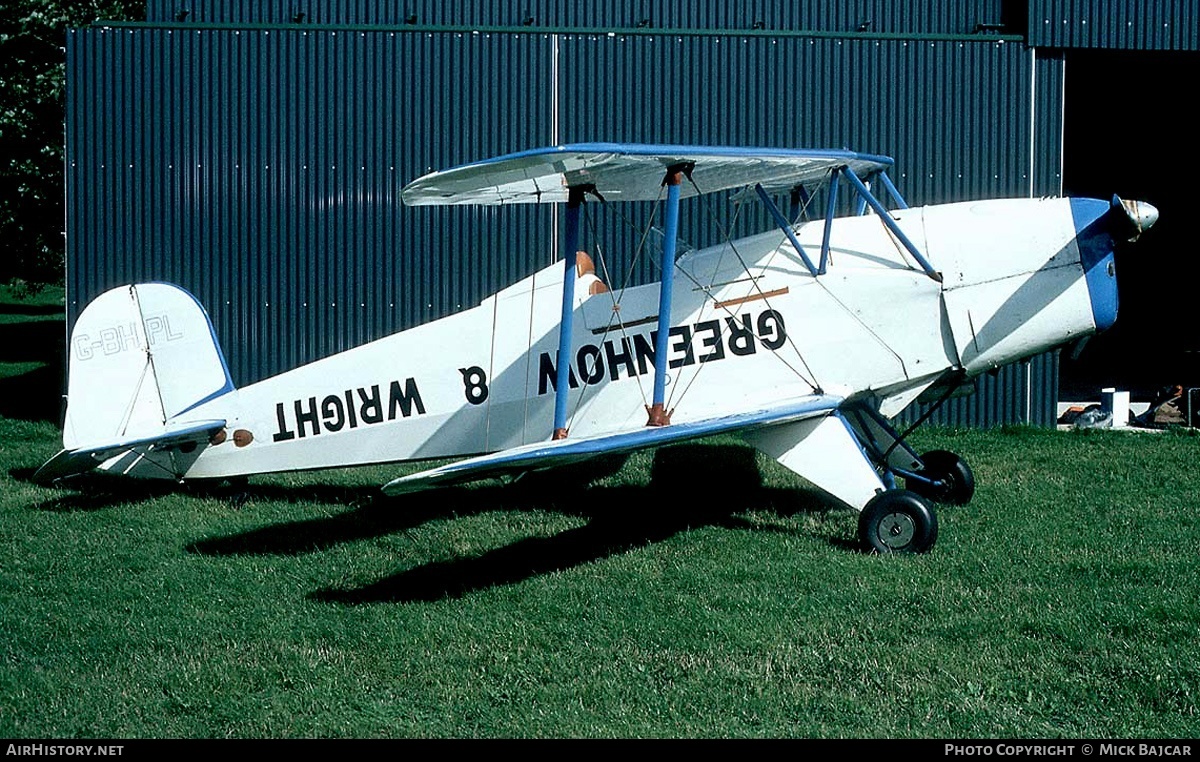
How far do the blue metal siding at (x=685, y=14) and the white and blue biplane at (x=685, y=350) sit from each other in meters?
5.35

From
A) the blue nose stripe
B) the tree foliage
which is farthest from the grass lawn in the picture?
the tree foliage

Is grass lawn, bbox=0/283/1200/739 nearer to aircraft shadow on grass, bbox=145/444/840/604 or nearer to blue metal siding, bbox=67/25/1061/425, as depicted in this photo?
aircraft shadow on grass, bbox=145/444/840/604

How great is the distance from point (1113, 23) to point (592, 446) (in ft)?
29.8

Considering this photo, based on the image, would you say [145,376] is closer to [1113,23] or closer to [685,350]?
[685,350]

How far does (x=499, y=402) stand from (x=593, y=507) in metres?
1.23

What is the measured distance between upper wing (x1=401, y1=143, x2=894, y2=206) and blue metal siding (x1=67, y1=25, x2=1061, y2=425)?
449 cm

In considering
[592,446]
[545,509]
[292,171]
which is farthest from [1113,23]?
[592,446]

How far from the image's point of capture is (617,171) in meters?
6.58

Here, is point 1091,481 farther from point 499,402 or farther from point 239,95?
point 239,95

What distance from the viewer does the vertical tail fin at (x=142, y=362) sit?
8.27 m

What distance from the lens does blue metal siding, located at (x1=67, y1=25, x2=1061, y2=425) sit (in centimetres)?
1205

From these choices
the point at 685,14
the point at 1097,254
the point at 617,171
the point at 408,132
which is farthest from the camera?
the point at 685,14

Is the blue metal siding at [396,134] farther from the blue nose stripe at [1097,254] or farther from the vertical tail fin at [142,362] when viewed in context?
the blue nose stripe at [1097,254]

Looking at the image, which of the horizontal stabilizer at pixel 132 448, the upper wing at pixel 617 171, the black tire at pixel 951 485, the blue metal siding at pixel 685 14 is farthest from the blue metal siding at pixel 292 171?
the black tire at pixel 951 485
